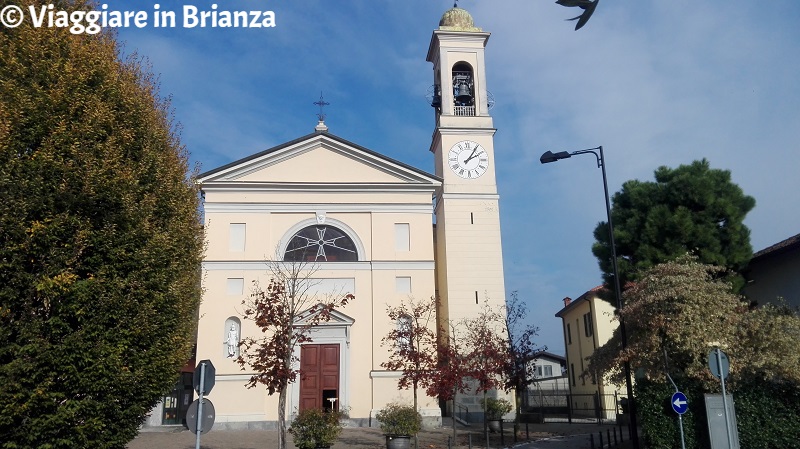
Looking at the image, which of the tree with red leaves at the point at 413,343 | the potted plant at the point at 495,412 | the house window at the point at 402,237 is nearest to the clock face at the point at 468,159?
the house window at the point at 402,237

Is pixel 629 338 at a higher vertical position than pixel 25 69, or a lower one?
lower

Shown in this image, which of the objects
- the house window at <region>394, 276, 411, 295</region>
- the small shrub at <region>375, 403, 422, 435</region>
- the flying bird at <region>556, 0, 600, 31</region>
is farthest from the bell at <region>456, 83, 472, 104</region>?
the flying bird at <region>556, 0, 600, 31</region>

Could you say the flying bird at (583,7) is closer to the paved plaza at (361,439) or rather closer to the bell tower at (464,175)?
the paved plaza at (361,439)

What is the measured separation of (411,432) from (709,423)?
8.01m

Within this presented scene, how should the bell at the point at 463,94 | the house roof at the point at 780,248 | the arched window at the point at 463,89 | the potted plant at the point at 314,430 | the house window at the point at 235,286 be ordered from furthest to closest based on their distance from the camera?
the arched window at the point at 463,89 → the bell at the point at 463,94 → the house window at the point at 235,286 → the house roof at the point at 780,248 → the potted plant at the point at 314,430

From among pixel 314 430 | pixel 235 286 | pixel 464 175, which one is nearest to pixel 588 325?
pixel 464 175

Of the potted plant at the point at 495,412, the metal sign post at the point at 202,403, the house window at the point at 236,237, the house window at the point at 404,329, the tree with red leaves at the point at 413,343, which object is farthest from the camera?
Result: the house window at the point at 236,237

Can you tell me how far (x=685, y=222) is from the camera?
1970 cm

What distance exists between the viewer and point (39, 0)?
11609 millimetres

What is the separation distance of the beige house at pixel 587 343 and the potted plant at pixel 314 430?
1650cm

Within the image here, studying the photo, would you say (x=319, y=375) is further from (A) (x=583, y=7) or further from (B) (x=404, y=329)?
(A) (x=583, y=7)

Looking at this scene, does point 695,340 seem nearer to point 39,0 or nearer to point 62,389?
point 62,389

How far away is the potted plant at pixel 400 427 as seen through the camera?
59.5 ft

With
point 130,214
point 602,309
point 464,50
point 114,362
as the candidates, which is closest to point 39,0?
point 130,214
